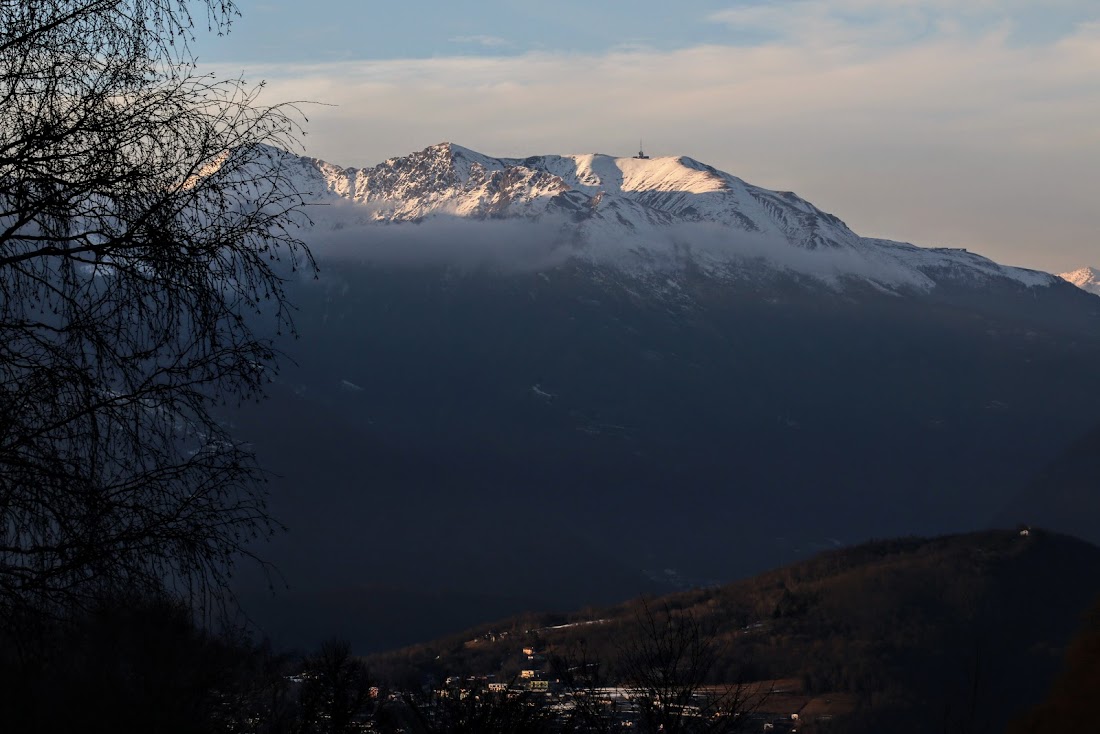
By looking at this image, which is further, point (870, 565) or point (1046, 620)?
point (870, 565)

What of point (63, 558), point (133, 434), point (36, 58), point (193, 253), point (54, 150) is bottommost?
point (63, 558)

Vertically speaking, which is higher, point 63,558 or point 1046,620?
point 63,558

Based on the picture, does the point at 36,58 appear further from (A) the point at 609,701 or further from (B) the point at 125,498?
(A) the point at 609,701

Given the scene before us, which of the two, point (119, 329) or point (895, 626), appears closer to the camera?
point (119, 329)

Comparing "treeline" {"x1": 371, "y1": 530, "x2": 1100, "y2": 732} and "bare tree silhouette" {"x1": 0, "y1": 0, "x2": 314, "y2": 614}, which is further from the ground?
"bare tree silhouette" {"x1": 0, "y1": 0, "x2": 314, "y2": 614}

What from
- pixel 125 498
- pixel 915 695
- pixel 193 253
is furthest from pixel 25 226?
pixel 915 695

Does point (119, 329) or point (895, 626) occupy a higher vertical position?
point (119, 329)

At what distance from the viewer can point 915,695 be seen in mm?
133250

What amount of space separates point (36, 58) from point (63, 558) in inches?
133

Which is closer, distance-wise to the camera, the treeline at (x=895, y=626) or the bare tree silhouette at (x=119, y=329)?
the bare tree silhouette at (x=119, y=329)

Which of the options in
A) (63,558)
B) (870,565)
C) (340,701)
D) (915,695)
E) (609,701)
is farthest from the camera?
(870,565)

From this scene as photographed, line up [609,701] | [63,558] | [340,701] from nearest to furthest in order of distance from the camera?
[63,558] < [340,701] < [609,701]

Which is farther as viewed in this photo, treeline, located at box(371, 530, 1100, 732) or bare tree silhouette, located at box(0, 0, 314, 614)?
treeline, located at box(371, 530, 1100, 732)

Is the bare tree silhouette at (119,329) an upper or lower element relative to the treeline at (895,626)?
upper
